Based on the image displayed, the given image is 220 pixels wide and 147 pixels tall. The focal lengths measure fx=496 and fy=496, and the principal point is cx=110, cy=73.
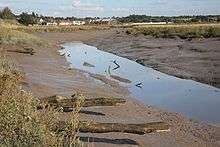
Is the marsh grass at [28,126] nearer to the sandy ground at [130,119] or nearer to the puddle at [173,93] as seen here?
the sandy ground at [130,119]

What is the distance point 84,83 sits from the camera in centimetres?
2088

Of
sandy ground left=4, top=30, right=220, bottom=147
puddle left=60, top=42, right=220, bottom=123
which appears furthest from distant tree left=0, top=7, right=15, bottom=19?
sandy ground left=4, top=30, right=220, bottom=147

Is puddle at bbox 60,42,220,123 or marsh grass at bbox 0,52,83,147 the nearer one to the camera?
marsh grass at bbox 0,52,83,147

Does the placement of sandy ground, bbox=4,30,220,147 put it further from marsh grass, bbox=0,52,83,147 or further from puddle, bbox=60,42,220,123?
marsh grass, bbox=0,52,83,147

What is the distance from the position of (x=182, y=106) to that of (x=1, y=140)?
35.0ft

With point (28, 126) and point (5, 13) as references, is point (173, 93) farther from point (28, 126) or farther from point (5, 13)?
point (5, 13)

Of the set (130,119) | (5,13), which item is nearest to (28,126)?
(130,119)

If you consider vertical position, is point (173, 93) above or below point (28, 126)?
below

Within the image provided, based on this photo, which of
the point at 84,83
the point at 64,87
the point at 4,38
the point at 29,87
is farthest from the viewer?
the point at 4,38

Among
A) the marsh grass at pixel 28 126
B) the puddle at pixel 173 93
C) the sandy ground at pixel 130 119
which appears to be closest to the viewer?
the marsh grass at pixel 28 126

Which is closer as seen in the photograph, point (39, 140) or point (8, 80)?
point (39, 140)

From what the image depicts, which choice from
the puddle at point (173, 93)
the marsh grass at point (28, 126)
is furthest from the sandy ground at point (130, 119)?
the marsh grass at point (28, 126)

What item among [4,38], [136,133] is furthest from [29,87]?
[4,38]

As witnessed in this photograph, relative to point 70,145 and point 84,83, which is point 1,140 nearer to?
point 70,145
